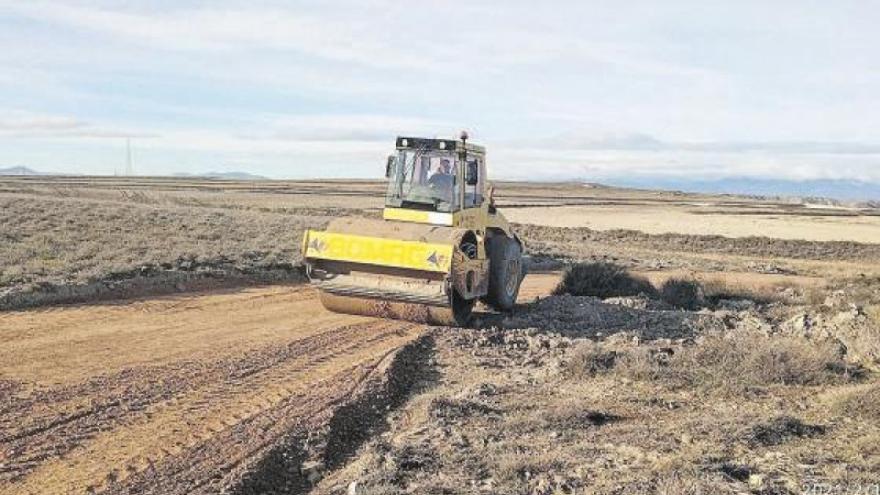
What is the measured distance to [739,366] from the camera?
10375 mm

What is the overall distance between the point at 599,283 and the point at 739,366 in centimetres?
935

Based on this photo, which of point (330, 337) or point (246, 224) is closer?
point (330, 337)

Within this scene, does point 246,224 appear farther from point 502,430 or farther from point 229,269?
point 502,430

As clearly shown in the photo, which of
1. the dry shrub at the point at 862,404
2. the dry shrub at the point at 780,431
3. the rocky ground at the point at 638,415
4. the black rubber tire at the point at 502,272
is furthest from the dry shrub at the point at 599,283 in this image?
the dry shrub at the point at 780,431

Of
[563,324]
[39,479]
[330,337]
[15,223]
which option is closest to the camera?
[39,479]

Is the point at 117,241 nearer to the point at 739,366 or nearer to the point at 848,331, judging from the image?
the point at 739,366

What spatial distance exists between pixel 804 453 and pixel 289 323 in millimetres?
8669

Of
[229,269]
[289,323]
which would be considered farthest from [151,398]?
[229,269]

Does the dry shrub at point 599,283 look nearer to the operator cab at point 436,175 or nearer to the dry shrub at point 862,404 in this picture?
the operator cab at point 436,175

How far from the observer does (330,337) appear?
12.6m

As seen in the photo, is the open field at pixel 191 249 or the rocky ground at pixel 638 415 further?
the open field at pixel 191 249

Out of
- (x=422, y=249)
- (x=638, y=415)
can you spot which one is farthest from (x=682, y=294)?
(x=638, y=415)

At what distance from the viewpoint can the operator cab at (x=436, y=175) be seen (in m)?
14.3

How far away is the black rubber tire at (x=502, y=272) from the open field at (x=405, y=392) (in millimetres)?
408
